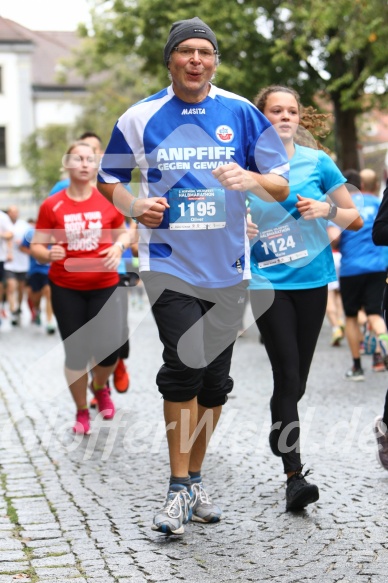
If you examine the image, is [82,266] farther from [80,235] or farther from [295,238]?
[295,238]

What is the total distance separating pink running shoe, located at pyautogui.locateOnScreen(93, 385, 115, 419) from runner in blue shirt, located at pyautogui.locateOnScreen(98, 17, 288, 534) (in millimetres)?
3104

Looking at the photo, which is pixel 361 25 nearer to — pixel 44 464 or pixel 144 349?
pixel 144 349

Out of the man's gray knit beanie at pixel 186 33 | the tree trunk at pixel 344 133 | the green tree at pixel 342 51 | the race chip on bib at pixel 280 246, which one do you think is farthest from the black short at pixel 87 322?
the tree trunk at pixel 344 133

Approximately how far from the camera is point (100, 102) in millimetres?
52000

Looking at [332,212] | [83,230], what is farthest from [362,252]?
[332,212]

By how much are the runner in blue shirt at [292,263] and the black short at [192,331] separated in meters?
0.33

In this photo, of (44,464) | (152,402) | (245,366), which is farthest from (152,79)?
(44,464)

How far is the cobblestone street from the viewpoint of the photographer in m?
4.41

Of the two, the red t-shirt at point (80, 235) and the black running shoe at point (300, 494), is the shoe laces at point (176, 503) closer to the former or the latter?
the black running shoe at point (300, 494)

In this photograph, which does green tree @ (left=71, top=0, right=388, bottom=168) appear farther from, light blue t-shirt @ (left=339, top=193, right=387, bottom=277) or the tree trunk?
light blue t-shirt @ (left=339, top=193, right=387, bottom=277)

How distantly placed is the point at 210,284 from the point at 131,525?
116cm

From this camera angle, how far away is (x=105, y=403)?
831cm

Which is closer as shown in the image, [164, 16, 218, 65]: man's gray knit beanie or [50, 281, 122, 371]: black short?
[164, 16, 218, 65]: man's gray knit beanie

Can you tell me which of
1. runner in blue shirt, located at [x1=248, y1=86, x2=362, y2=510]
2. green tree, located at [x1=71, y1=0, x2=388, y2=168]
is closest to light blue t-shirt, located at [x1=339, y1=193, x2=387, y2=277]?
runner in blue shirt, located at [x1=248, y1=86, x2=362, y2=510]
